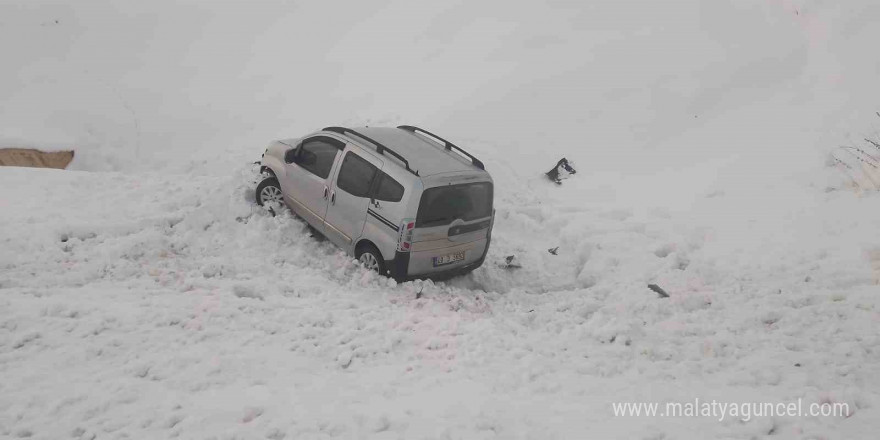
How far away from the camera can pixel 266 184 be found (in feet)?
26.2

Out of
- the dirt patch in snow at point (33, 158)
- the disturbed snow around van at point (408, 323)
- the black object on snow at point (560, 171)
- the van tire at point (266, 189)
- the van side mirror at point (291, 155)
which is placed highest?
the van side mirror at point (291, 155)

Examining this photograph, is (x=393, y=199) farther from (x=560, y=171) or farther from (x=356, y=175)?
(x=560, y=171)

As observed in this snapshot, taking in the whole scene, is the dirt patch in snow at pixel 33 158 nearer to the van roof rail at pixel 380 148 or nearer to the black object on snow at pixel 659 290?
the van roof rail at pixel 380 148

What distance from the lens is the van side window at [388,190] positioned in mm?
6316

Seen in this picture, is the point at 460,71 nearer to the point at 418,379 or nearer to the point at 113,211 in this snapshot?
the point at 113,211

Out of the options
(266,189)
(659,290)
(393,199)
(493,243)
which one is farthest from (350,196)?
(659,290)

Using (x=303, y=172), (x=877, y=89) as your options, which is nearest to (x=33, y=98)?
(x=303, y=172)

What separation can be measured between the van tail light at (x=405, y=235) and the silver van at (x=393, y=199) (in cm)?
1

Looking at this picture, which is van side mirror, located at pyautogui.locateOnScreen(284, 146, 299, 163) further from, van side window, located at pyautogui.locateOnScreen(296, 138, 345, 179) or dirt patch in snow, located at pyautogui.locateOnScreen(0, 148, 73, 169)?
dirt patch in snow, located at pyautogui.locateOnScreen(0, 148, 73, 169)

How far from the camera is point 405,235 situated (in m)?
6.23

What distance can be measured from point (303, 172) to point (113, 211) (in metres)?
2.92

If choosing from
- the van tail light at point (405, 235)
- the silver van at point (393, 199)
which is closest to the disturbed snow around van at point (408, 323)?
the silver van at point (393, 199)

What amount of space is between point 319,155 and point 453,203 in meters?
2.22

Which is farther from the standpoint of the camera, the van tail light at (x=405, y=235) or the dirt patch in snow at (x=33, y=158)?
the dirt patch in snow at (x=33, y=158)
